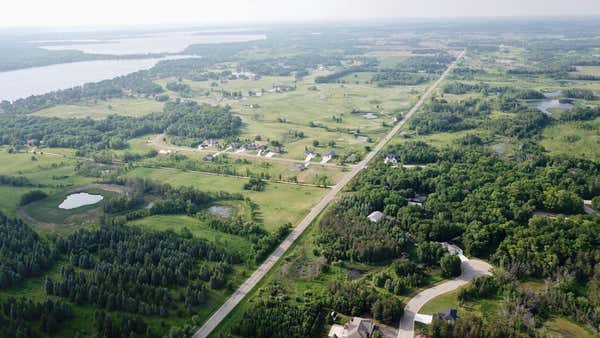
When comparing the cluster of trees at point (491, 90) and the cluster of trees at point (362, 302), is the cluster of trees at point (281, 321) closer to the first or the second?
the cluster of trees at point (362, 302)

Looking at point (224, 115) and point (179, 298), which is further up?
point (224, 115)

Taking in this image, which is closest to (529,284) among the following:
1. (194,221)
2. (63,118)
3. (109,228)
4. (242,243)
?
(242,243)

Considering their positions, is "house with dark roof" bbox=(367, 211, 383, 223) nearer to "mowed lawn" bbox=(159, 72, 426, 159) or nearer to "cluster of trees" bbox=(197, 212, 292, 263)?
"cluster of trees" bbox=(197, 212, 292, 263)

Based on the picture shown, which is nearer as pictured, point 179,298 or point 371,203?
point 179,298

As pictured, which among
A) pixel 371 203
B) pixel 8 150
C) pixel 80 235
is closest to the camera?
pixel 80 235

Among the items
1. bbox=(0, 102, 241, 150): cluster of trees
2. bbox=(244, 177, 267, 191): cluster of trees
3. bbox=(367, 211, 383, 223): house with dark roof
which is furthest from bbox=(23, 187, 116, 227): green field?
bbox=(367, 211, 383, 223): house with dark roof

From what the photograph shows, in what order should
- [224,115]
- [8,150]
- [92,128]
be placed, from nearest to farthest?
[8,150] → [92,128] → [224,115]

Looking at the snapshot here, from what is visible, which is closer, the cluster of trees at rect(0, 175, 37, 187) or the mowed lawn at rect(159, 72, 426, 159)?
the cluster of trees at rect(0, 175, 37, 187)

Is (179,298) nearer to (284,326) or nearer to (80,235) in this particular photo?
(284,326)
